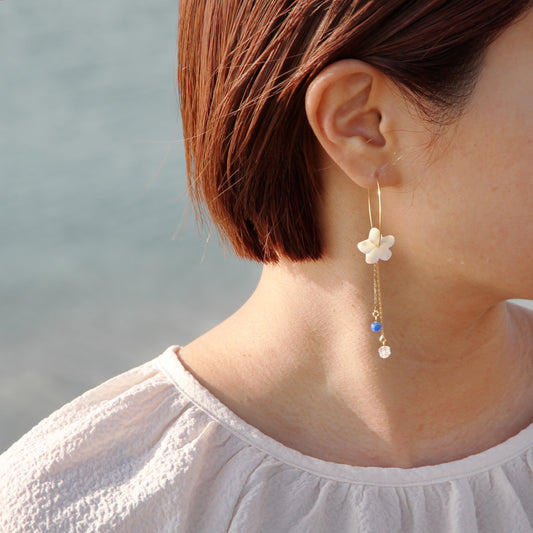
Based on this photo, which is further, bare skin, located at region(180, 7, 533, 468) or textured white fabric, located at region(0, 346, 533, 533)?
textured white fabric, located at region(0, 346, 533, 533)

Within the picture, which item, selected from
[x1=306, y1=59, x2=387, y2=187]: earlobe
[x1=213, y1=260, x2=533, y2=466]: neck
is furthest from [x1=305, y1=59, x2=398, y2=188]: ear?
[x1=213, y1=260, x2=533, y2=466]: neck

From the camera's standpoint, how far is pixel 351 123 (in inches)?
34.5

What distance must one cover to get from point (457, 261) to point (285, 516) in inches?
16.0

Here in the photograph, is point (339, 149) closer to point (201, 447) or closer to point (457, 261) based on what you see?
point (457, 261)

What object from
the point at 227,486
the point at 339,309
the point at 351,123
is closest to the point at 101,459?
the point at 227,486

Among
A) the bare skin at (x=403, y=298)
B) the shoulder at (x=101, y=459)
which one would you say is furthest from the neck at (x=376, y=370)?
the shoulder at (x=101, y=459)

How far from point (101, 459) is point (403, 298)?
1.56 ft

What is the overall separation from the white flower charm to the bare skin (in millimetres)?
33

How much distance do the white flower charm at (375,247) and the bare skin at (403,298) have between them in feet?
0.11

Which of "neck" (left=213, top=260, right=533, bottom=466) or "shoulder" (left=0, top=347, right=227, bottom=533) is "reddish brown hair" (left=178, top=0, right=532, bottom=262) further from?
"shoulder" (left=0, top=347, right=227, bottom=533)

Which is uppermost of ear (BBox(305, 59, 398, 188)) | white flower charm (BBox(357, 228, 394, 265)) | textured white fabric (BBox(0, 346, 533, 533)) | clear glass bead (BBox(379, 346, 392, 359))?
ear (BBox(305, 59, 398, 188))

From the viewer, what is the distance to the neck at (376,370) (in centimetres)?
98

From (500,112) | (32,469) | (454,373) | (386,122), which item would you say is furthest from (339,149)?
(32,469)

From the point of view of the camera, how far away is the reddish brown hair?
0.80 m
